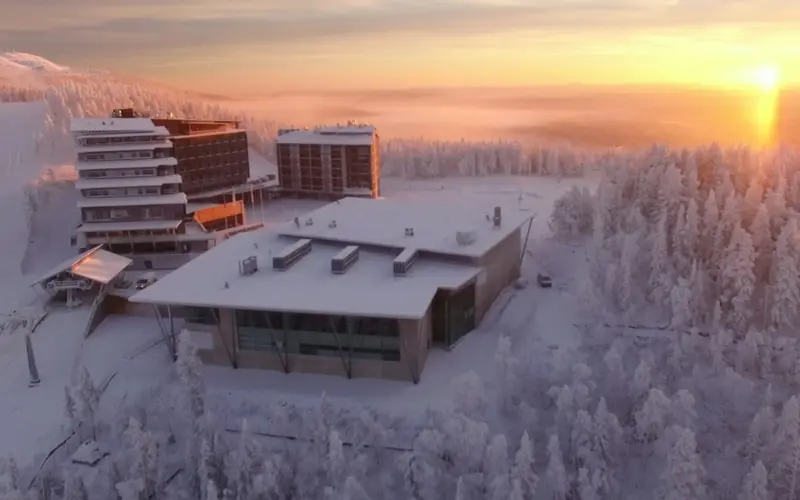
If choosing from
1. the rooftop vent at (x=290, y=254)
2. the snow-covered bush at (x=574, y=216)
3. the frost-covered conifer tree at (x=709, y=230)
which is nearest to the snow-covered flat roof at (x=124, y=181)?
the rooftop vent at (x=290, y=254)

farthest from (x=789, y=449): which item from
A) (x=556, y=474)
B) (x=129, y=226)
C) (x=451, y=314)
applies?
(x=129, y=226)

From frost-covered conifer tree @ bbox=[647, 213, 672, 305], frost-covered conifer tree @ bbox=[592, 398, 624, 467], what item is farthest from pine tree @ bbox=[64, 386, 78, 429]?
frost-covered conifer tree @ bbox=[647, 213, 672, 305]

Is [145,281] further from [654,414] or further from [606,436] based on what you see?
[654,414]

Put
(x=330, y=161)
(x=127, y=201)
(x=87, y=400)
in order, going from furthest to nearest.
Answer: (x=330, y=161), (x=127, y=201), (x=87, y=400)

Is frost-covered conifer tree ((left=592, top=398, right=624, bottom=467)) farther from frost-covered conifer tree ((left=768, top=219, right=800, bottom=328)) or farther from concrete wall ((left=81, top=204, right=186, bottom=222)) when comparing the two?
concrete wall ((left=81, top=204, right=186, bottom=222))

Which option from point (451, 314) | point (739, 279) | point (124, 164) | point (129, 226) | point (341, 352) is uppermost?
point (124, 164)

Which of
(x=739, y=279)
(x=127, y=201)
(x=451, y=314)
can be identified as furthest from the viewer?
(x=127, y=201)

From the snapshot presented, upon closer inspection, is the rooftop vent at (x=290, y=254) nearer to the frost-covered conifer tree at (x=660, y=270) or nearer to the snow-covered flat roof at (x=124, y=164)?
the snow-covered flat roof at (x=124, y=164)

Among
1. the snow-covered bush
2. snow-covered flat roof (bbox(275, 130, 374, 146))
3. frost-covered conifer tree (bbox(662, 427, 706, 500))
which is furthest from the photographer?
snow-covered flat roof (bbox(275, 130, 374, 146))
